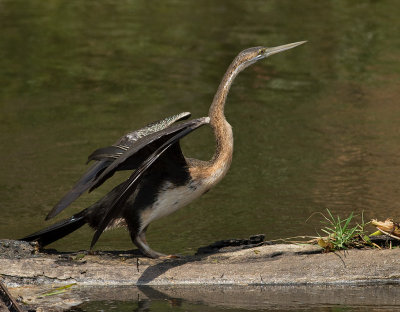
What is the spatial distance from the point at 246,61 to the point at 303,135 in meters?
4.02

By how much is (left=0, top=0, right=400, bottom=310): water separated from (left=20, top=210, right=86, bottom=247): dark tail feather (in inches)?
34.6

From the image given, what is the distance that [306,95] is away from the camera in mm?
12445

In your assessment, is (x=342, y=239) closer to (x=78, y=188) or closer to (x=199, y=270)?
(x=199, y=270)

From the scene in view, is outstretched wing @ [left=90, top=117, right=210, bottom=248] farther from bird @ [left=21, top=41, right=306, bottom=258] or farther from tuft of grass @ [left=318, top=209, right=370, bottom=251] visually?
tuft of grass @ [left=318, top=209, right=370, bottom=251]

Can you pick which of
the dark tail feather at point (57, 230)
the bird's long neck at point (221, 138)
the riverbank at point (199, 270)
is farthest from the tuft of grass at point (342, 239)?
the dark tail feather at point (57, 230)

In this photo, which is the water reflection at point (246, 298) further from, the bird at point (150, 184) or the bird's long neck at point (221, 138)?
the bird's long neck at point (221, 138)

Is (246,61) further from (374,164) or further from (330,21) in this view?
(330,21)

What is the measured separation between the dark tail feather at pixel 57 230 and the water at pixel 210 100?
88 centimetres

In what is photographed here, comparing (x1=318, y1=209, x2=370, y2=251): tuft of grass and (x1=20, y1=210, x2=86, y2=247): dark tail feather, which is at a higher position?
(x1=20, y1=210, x2=86, y2=247): dark tail feather

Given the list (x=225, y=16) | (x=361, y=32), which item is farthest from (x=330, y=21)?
(x=225, y=16)

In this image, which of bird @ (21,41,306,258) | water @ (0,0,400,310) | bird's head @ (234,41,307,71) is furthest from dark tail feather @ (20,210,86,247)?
bird's head @ (234,41,307,71)

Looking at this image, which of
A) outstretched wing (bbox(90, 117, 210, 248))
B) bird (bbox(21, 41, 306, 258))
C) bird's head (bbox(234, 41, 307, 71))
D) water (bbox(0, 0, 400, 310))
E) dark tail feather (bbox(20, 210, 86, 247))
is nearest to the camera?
outstretched wing (bbox(90, 117, 210, 248))

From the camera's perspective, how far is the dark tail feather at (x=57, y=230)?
668 centimetres

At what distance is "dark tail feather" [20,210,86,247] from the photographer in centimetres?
668
